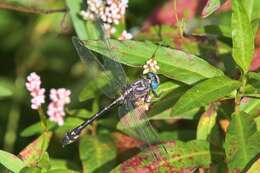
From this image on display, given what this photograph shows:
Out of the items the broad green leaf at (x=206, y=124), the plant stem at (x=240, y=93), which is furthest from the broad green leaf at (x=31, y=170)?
the plant stem at (x=240, y=93)

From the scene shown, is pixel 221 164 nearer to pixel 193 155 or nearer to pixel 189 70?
pixel 193 155

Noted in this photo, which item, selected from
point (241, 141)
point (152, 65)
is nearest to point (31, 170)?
point (152, 65)

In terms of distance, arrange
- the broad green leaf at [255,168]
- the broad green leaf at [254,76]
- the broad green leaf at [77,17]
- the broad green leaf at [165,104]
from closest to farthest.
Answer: the broad green leaf at [255,168], the broad green leaf at [254,76], the broad green leaf at [165,104], the broad green leaf at [77,17]

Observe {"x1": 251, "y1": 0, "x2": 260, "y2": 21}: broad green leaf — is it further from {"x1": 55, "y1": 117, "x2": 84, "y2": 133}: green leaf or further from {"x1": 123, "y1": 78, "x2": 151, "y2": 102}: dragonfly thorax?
{"x1": 55, "y1": 117, "x2": 84, "y2": 133}: green leaf

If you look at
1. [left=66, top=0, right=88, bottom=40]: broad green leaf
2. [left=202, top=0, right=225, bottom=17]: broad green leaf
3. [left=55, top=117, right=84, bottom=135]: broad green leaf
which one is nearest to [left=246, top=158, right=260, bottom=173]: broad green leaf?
[left=202, top=0, right=225, bottom=17]: broad green leaf

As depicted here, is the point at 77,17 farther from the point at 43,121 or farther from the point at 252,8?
the point at 252,8

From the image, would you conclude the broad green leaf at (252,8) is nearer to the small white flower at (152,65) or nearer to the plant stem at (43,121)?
the small white flower at (152,65)
